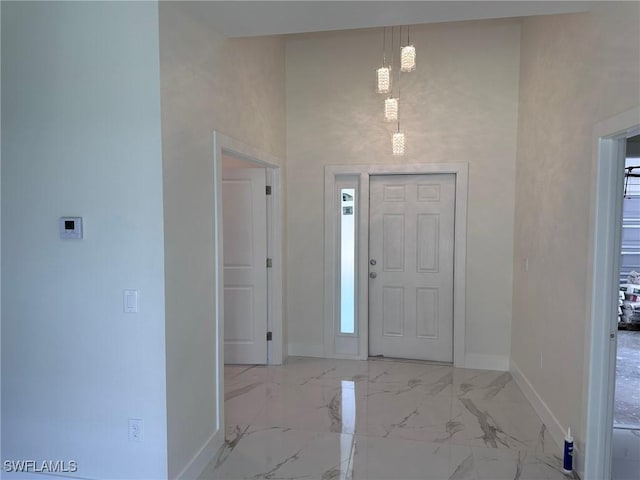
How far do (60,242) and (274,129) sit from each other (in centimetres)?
219

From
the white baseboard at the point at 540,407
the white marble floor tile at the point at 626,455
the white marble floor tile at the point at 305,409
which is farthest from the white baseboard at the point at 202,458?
the white marble floor tile at the point at 626,455

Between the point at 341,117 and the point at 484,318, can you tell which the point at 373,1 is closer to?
the point at 341,117

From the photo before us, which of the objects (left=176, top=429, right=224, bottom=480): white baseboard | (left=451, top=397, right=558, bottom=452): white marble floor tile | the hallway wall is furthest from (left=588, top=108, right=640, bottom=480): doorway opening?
the hallway wall

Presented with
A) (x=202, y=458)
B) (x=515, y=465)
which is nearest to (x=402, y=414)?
(x=515, y=465)

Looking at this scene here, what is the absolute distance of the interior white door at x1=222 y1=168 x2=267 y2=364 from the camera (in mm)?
3762

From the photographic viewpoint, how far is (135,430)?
2.02 meters

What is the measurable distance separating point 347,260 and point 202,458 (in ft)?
7.69

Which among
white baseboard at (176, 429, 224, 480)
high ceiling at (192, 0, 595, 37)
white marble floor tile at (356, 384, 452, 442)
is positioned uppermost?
high ceiling at (192, 0, 595, 37)

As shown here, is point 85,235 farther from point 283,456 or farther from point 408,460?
point 408,460

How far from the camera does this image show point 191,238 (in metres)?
2.19

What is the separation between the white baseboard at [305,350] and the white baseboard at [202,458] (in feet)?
5.55

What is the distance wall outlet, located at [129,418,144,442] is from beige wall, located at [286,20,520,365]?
2.31 meters

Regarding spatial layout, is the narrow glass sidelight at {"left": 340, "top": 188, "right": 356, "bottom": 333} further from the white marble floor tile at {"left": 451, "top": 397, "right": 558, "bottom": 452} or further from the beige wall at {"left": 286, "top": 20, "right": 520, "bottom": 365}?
the white marble floor tile at {"left": 451, "top": 397, "right": 558, "bottom": 452}

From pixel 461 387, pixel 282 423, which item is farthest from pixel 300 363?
pixel 461 387
